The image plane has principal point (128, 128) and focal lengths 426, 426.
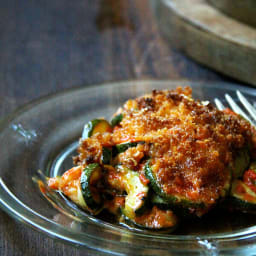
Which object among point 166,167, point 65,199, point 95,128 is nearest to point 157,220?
point 166,167

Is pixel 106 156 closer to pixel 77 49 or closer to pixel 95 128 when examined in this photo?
pixel 95 128

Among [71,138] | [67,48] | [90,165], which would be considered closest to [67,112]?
[71,138]

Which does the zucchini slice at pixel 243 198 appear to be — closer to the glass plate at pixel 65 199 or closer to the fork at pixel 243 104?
the glass plate at pixel 65 199

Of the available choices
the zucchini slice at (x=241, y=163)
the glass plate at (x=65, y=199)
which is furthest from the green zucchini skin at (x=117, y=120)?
the zucchini slice at (x=241, y=163)

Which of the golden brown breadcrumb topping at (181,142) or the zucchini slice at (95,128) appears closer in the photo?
the golden brown breadcrumb topping at (181,142)

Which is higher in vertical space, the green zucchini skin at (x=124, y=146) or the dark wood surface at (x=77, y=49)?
the green zucchini skin at (x=124, y=146)

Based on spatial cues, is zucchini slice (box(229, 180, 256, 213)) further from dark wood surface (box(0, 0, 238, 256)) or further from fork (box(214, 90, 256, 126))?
dark wood surface (box(0, 0, 238, 256))
